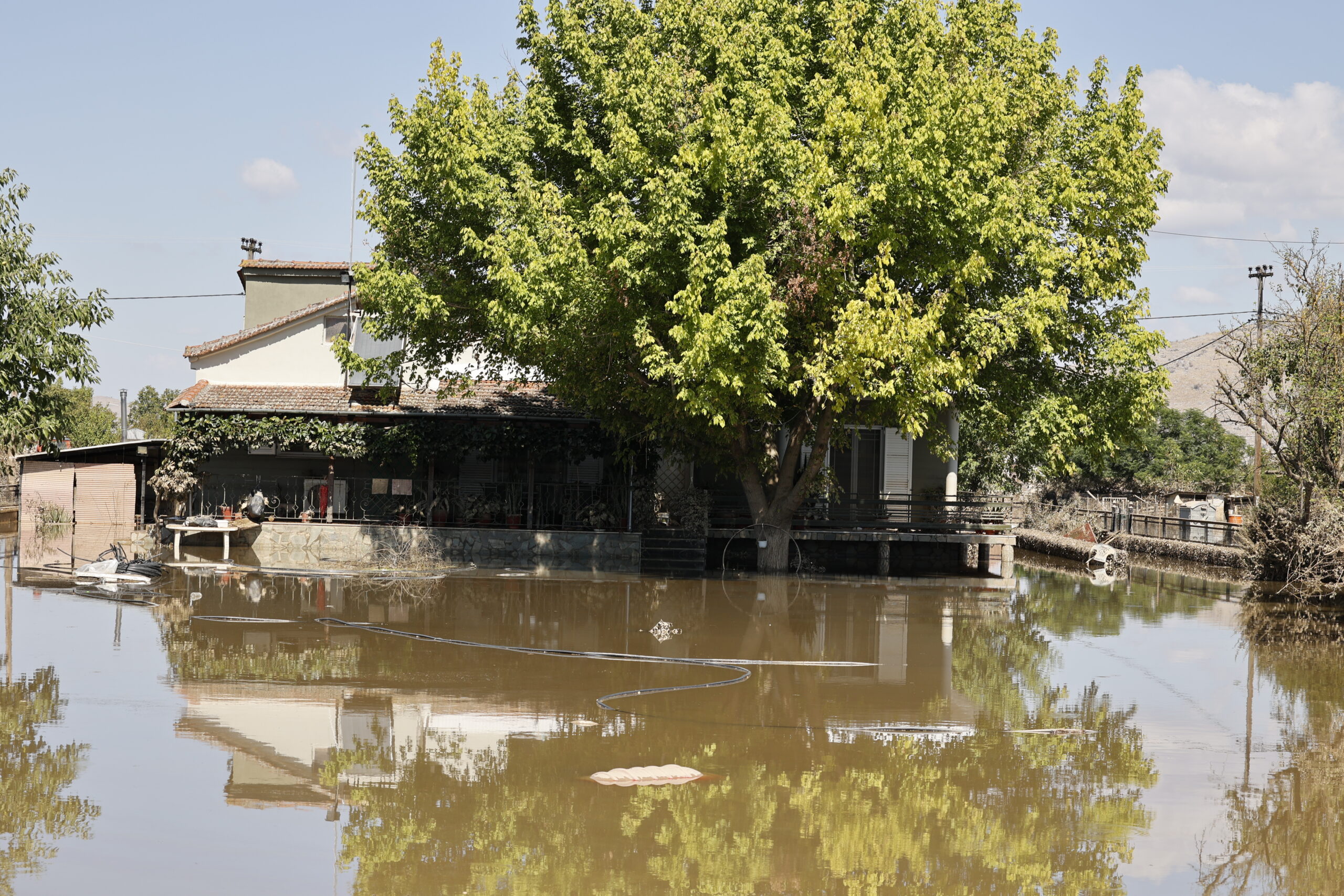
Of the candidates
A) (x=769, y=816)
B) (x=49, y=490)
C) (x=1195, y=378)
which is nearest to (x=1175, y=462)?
(x=49, y=490)

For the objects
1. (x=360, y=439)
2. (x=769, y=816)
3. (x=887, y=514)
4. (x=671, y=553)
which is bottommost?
(x=769, y=816)

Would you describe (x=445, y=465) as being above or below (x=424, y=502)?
above

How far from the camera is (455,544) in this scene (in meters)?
25.3

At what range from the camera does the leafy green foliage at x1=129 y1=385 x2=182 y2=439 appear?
254 ft

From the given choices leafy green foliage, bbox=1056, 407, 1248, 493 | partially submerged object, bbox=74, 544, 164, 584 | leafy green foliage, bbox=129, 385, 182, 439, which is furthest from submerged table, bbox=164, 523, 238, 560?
leafy green foliage, bbox=129, 385, 182, 439

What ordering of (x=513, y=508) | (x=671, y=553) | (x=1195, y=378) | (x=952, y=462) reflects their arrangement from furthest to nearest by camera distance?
(x=1195, y=378) < (x=513, y=508) < (x=952, y=462) < (x=671, y=553)

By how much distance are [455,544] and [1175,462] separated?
4097 centimetres

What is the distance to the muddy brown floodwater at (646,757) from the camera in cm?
730

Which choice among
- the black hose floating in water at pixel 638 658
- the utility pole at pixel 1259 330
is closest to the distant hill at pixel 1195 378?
the utility pole at pixel 1259 330

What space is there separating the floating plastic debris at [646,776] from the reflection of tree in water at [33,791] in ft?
12.2

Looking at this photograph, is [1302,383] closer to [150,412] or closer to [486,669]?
[486,669]

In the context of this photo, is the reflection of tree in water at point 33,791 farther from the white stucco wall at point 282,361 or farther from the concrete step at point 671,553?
the white stucco wall at point 282,361

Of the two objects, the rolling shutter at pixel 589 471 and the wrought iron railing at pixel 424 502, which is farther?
the rolling shutter at pixel 589 471

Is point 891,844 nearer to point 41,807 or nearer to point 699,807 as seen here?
point 699,807
